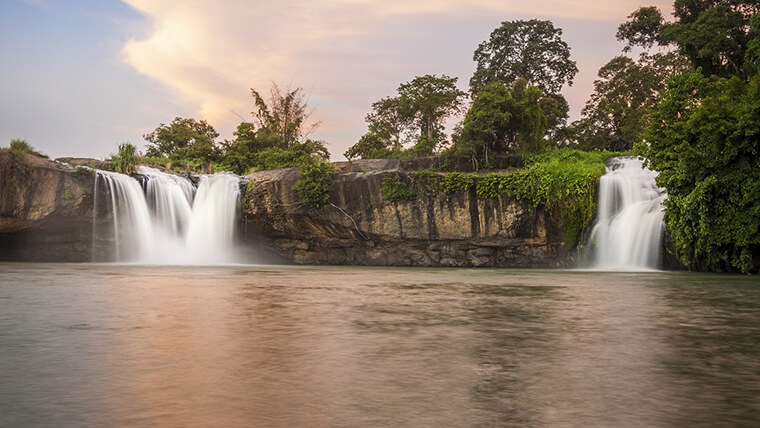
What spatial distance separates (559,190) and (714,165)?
23.4ft

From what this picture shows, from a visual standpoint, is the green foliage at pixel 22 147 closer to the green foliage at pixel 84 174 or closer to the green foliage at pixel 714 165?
the green foliage at pixel 84 174

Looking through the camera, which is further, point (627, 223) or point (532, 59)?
point (532, 59)

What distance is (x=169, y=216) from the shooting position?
24.8 metres

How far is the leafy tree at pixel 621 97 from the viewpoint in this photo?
38.2 meters

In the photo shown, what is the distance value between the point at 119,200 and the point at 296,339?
2197 cm

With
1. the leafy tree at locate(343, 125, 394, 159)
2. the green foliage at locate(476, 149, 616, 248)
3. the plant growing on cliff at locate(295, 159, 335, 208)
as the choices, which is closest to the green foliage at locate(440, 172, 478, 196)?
the green foliage at locate(476, 149, 616, 248)

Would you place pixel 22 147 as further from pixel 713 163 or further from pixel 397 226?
pixel 713 163

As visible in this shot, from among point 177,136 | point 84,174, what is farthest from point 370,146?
point 84,174

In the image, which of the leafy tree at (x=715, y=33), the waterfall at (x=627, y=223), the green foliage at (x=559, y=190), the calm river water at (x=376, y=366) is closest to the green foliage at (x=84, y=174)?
the green foliage at (x=559, y=190)

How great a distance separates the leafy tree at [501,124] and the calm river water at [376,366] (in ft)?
75.0

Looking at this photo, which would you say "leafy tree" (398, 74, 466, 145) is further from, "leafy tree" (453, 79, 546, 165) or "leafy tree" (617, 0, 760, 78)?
"leafy tree" (617, 0, 760, 78)

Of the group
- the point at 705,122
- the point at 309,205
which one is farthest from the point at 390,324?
the point at 309,205

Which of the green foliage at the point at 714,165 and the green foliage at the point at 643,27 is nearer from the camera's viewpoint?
the green foliage at the point at 714,165

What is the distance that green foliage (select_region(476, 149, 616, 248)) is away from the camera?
22.7m
